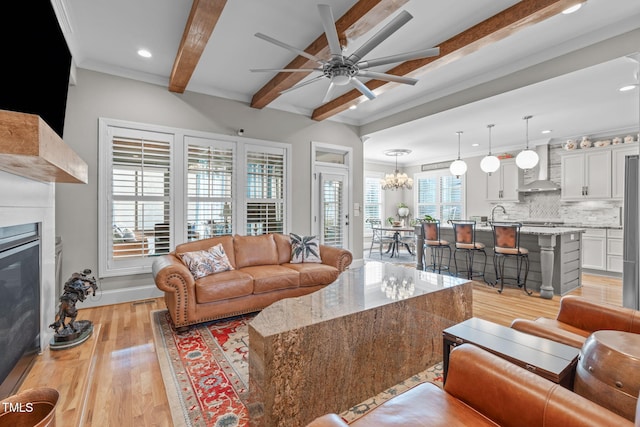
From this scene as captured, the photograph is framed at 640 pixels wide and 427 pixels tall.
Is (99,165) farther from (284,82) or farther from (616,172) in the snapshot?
(616,172)

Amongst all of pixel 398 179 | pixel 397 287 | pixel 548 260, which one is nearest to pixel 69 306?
pixel 397 287

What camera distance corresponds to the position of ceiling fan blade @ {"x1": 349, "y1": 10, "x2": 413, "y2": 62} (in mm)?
2080

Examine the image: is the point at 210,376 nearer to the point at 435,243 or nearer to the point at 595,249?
the point at 435,243

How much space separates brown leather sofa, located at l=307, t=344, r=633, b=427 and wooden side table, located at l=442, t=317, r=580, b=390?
32 centimetres

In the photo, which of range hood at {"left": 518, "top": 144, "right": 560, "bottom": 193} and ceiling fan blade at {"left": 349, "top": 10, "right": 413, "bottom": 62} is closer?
ceiling fan blade at {"left": 349, "top": 10, "right": 413, "bottom": 62}

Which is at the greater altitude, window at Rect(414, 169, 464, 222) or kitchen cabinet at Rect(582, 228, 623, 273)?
window at Rect(414, 169, 464, 222)

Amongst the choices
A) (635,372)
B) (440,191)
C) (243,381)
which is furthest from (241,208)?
(440,191)

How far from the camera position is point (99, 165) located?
372 cm

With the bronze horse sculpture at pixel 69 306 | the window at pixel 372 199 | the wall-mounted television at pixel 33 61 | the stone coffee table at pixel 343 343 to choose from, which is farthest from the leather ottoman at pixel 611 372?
the window at pixel 372 199

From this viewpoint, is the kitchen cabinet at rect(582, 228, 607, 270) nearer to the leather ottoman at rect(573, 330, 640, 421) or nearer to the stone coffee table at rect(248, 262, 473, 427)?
the stone coffee table at rect(248, 262, 473, 427)

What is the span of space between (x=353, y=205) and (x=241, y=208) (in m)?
2.36

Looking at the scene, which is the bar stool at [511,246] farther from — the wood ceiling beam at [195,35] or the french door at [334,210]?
the wood ceiling beam at [195,35]

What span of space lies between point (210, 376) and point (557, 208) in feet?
25.2

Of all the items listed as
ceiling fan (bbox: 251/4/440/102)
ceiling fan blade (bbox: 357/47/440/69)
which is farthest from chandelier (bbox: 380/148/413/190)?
ceiling fan blade (bbox: 357/47/440/69)
